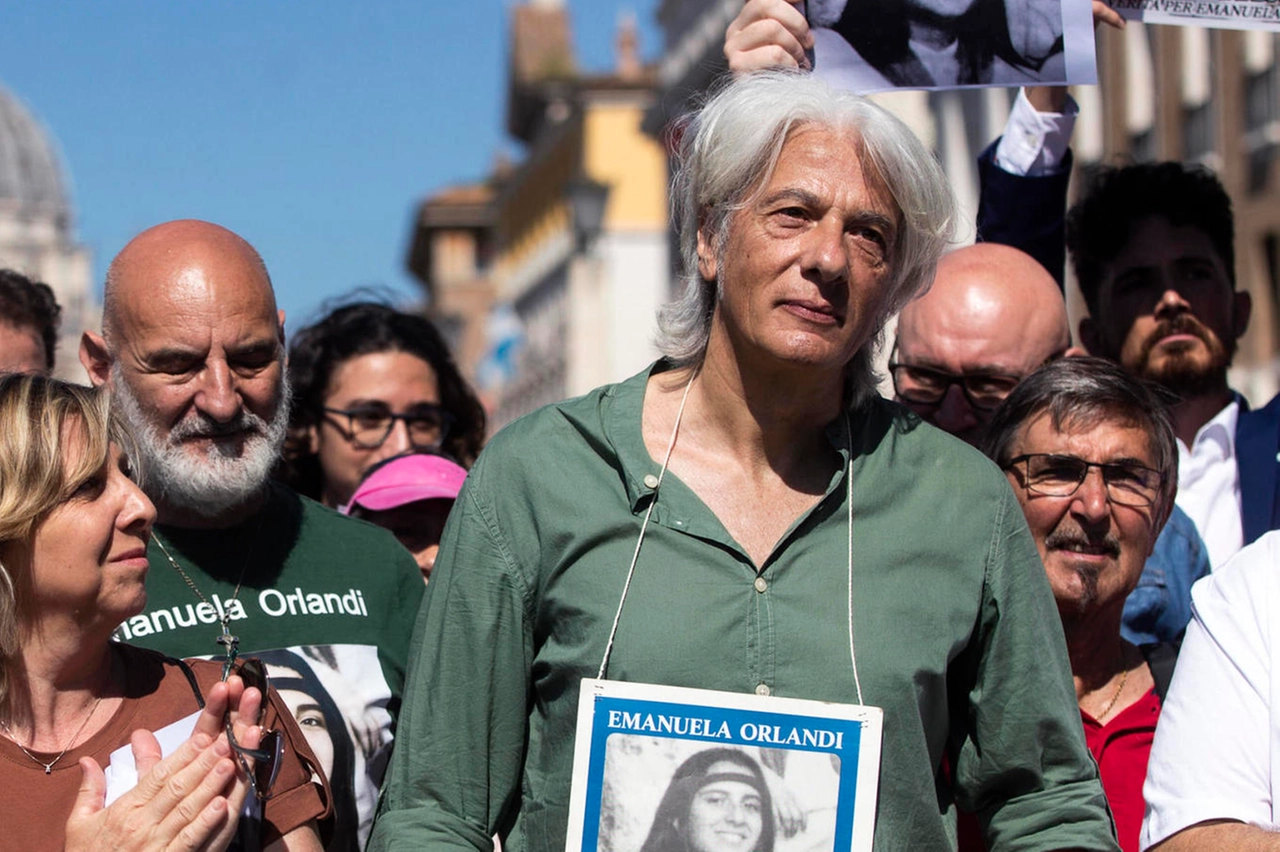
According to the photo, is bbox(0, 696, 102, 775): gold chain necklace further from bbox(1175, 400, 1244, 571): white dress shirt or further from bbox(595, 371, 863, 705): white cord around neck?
bbox(1175, 400, 1244, 571): white dress shirt

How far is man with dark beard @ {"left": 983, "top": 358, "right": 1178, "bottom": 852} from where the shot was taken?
13.9 ft

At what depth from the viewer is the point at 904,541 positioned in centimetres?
349

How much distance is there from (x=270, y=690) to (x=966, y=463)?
49.9 inches

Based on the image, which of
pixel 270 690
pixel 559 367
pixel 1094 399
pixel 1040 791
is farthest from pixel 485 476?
pixel 559 367

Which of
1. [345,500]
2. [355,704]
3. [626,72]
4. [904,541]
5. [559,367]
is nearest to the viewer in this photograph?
[904,541]

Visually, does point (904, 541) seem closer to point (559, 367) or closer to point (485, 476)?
point (485, 476)

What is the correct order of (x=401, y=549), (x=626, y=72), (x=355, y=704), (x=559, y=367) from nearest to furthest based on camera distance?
(x=355, y=704)
(x=401, y=549)
(x=559, y=367)
(x=626, y=72)

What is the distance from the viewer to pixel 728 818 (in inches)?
130

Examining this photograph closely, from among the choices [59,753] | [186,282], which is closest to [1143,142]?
[186,282]

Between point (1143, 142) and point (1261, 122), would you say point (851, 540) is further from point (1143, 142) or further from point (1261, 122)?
point (1143, 142)

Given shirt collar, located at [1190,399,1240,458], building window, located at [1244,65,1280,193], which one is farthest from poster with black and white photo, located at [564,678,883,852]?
Answer: building window, located at [1244,65,1280,193]

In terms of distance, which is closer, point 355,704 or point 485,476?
point 485,476

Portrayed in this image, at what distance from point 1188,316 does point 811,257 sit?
2171 mm

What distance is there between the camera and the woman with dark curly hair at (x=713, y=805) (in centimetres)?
331
